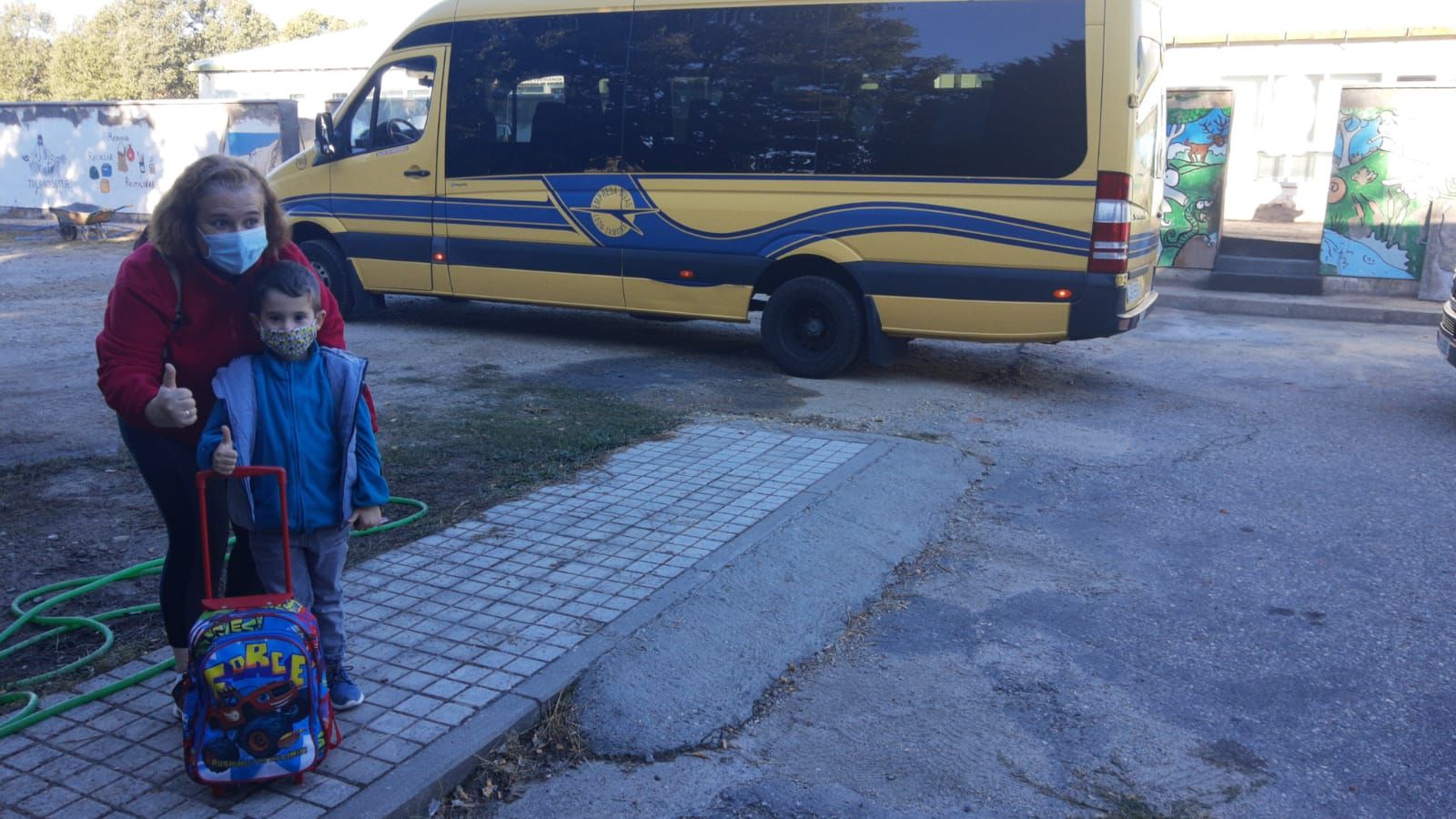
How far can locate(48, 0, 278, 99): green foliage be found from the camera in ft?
193

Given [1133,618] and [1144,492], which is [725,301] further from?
[1133,618]

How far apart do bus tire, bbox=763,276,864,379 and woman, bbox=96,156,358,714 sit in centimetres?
589

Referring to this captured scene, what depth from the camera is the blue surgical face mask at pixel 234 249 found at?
3.24 metres

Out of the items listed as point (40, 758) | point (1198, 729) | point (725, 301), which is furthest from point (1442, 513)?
point (40, 758)

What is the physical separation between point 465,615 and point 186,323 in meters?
1.63

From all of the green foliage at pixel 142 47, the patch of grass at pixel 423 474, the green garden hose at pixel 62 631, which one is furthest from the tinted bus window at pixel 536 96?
the green foliage at pixel 142 47

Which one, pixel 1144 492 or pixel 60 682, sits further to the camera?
pixel 1144 492

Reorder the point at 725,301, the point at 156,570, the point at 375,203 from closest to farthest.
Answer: the point at 156,570 → the point at 725,301 → the point at 375,203

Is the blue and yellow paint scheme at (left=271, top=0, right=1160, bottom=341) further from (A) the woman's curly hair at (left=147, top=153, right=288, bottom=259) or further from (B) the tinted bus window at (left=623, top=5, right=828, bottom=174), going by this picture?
(A) the woman's curly hair at (left=147, top=153, right=288, bottom=259)

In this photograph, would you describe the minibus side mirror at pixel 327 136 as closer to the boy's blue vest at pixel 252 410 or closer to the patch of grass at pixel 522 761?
the boy's blue vest at pixel 252 410

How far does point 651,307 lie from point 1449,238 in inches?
424

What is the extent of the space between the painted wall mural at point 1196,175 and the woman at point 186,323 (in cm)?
1474

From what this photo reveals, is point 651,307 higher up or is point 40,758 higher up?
point 651,307

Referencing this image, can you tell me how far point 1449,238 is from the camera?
14.2m
